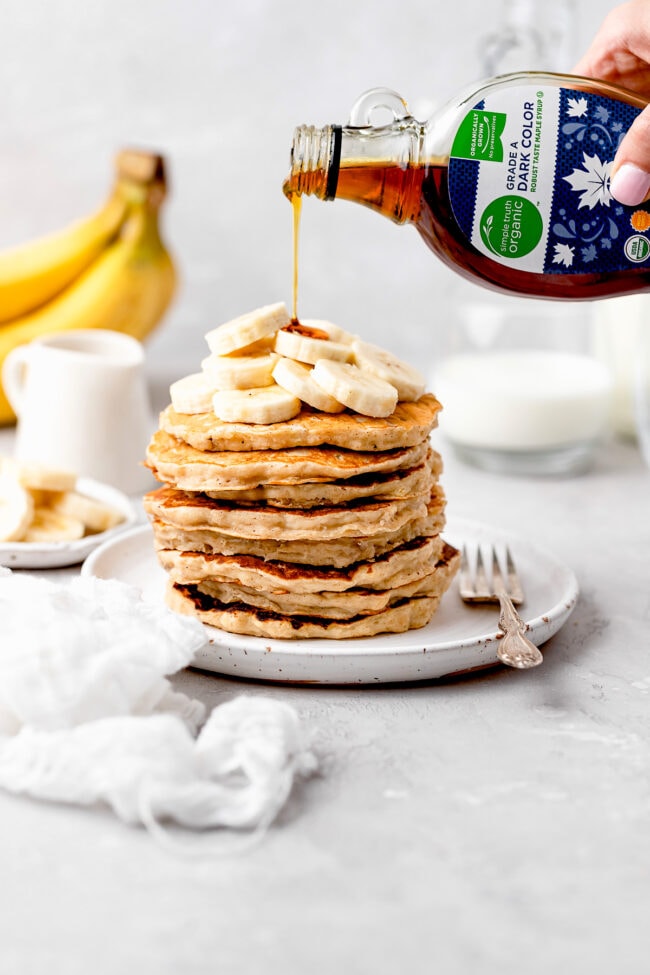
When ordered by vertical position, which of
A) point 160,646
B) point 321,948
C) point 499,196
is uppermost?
point 499,196

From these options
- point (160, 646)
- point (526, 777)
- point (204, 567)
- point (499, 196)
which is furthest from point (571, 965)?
point (499, 196)

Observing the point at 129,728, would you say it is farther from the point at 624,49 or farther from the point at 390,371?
the point at 624,49

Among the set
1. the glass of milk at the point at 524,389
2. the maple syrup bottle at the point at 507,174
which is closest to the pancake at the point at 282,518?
the maple syrup bottle at the point at 507,174

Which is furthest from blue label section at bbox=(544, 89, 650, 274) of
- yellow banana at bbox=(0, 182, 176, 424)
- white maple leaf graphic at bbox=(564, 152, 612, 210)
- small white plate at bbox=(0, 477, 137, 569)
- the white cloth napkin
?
yellow banana at bbox=(0, 182, 176, 424)

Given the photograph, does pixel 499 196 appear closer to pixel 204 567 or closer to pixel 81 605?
pixel 204 567

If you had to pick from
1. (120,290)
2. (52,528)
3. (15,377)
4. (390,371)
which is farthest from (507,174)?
(120,290)

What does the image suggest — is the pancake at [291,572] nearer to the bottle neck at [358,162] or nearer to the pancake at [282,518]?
the pancake at [282,518]
